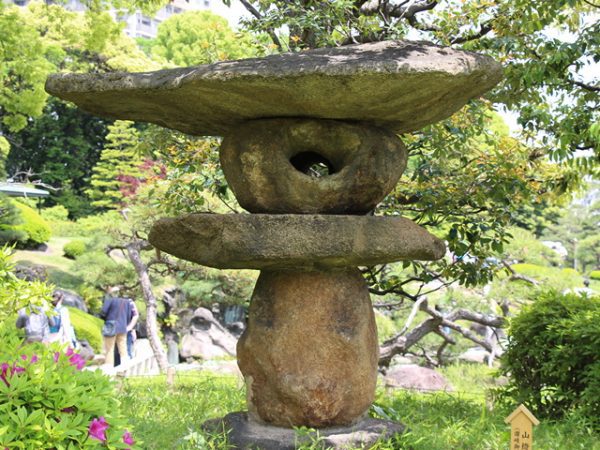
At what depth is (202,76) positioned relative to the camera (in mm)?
3805

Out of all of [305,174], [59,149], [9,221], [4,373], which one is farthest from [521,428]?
[59,149]

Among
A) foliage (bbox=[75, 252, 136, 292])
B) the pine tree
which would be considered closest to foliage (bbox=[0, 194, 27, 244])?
foliage (bbox=[75, 252, 136, 292])

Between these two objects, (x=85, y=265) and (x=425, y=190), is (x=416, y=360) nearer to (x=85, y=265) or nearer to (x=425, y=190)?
(x=85, y=265)

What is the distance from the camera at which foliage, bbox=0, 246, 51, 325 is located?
4645mm

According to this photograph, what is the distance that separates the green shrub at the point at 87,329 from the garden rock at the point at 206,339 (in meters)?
2.21

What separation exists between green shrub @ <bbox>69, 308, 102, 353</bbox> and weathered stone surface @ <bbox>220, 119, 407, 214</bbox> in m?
10.8

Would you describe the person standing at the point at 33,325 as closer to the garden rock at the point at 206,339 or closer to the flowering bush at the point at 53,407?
the flowering bush at the point at 53,407

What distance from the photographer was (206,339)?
54.3 ft

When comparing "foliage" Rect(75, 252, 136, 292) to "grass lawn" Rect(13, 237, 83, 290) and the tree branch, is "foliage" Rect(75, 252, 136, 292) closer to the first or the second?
"grass lawn" Rect(13, 237, 83, 290)

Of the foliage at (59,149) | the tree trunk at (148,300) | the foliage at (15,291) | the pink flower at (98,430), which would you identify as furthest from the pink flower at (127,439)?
the foliage at (59,149)

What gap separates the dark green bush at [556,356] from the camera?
18.5ft

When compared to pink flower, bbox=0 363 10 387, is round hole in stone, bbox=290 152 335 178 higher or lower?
Result: higher

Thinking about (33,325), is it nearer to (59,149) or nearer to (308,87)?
(308,87)

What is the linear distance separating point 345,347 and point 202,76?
1940 mm
